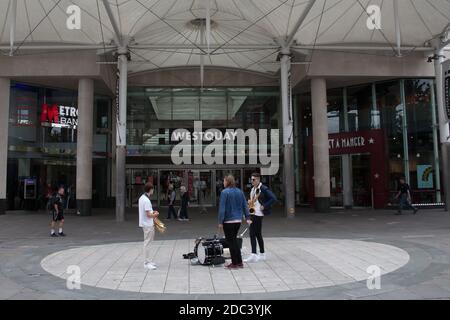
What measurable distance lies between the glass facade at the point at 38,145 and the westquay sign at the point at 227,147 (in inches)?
266

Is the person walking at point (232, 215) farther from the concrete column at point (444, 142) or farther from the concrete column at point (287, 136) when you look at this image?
the concrete column at point (444, 142)

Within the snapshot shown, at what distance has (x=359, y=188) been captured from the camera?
2633 cm

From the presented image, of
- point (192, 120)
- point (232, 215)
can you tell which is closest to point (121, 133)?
point (192, 120)

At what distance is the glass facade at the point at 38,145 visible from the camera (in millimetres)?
24922

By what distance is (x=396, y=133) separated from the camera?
999 inches

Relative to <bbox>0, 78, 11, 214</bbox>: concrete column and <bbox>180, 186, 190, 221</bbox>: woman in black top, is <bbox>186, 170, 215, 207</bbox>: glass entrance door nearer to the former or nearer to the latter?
<bbox>180, 186, 190, 221</bbox>: woman in black top

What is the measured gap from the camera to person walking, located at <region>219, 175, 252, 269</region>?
26.2ft

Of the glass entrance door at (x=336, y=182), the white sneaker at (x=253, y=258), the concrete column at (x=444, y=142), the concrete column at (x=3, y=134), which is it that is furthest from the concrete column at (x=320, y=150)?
the concrete column at (x=3, y=134)

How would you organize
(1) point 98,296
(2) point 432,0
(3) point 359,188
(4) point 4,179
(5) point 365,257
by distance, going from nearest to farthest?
1. (1) point 98,296
2. (5) point 365,257
3. (2) point 432,0
4. (4) point 4,179
5. (3) point 359,188

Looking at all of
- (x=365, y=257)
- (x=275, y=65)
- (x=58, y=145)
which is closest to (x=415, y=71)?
(x=275, y=65)

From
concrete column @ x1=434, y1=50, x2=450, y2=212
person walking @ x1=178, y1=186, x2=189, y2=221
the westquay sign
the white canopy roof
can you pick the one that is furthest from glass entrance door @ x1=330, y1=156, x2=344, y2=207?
person walking @ x1=178, y1=186, x2=189, y2=221

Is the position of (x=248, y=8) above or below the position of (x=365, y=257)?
above

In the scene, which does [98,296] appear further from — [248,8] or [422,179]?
[422,179]

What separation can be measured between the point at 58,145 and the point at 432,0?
21.4m
